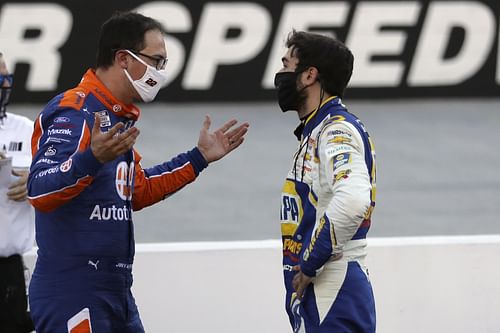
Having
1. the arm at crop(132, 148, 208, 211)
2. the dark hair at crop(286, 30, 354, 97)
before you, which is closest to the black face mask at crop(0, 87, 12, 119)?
the arm at crop(132, 148, 208, 211)

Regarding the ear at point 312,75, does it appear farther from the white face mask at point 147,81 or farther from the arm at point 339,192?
the white face mask at point 147,81

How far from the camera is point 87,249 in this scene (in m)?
3.71

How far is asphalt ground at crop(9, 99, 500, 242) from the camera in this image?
7.79 metres

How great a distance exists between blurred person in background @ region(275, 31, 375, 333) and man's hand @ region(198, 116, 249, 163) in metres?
0.42

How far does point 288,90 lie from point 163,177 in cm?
71

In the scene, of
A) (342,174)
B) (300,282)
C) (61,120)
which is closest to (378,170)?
(300,282)

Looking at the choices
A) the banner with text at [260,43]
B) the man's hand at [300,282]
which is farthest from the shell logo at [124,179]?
the banner with text at [260,43]

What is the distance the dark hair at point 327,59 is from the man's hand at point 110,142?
776 millimetres

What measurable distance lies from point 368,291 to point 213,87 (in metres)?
8.90

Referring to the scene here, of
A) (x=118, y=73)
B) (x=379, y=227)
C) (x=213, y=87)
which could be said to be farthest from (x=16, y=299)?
(x=213, y=87)

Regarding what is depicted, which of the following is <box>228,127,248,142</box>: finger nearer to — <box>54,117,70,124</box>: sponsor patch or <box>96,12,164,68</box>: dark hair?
<box>96,12,164,68</box>: dark hair

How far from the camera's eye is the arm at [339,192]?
3.54 meters

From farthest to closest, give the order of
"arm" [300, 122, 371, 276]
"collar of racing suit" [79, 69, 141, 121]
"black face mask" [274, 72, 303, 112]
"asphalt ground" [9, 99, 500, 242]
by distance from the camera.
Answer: "asphalt ground" [9, 99, 500, 242]
"black face mask" [274, 72, 303, 112]
"collar of racing suit" [79, 69, 141, 121]
"arm" [300, 122, 371, 276]

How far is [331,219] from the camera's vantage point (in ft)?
11.7
